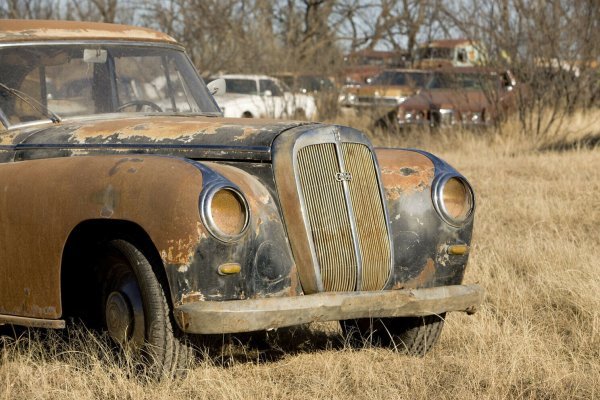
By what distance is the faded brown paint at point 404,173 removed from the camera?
4.80m

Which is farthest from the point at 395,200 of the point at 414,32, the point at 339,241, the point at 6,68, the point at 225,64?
the point at 414,32

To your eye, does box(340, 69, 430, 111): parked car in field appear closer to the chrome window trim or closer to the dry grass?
the dry grass

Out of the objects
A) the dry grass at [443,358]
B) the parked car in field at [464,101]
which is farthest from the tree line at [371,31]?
the dry grass at [443,358]

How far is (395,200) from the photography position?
477 cm

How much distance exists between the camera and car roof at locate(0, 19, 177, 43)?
559 cm

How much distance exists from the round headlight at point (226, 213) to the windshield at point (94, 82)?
1661mm

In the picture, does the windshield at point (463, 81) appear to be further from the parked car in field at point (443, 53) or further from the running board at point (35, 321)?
the running board at point (35, 321)

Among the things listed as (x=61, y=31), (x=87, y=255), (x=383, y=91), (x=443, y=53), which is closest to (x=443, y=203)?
(x=87, y=255)

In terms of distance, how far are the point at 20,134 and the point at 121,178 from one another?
125 cm

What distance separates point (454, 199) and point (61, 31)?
92.0 inches

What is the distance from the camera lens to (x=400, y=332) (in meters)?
5.09

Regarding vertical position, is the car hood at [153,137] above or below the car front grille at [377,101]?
above

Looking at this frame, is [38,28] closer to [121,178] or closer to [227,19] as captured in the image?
[121,178]

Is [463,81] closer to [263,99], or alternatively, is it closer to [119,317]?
[263,99]
